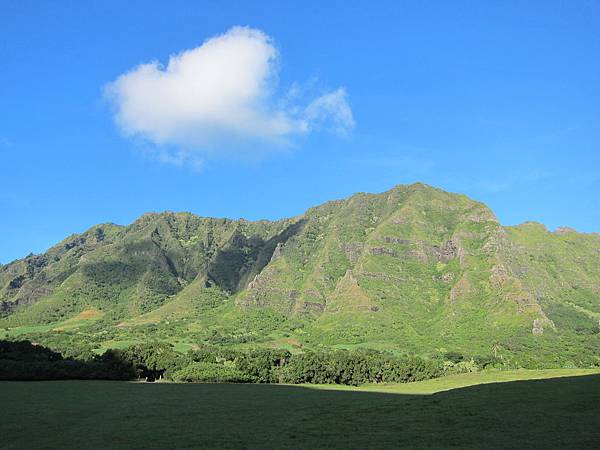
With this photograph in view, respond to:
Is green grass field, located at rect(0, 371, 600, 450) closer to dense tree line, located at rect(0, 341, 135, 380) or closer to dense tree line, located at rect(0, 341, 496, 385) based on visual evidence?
dense tree line, located at rect(0, 341, 135, 380)

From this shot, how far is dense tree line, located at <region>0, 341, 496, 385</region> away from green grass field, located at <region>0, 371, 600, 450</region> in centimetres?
5457

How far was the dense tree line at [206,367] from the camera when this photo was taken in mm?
109750

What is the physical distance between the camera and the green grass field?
30703 millimetres

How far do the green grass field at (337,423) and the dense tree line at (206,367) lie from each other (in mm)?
54567

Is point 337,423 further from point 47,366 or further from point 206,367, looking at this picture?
point 47,366

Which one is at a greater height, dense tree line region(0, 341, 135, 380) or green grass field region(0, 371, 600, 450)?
dense tree line region(0, 341, 135, 380)

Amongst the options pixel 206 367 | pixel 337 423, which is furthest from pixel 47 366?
pixel 337 423

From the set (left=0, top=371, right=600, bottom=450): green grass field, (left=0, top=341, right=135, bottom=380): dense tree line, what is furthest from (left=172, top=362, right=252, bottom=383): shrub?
(left=0, top=371, right=600, bottom=450): green grass field

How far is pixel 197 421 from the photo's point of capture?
145 ft

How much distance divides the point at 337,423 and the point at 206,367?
83892mm

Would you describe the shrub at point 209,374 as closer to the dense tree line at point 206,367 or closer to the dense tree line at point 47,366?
the dense tree line at point 206,367

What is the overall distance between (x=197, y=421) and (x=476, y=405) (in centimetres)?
2372

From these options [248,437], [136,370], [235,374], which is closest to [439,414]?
[248,437]

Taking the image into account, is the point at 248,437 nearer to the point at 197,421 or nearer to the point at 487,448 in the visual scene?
the point at 197,421
